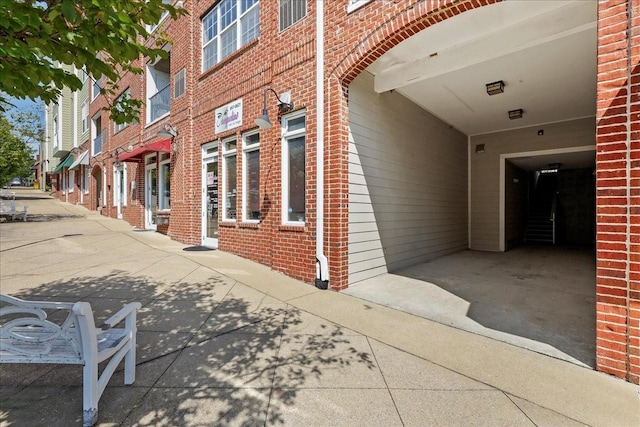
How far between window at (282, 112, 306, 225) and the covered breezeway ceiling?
68.1 inches

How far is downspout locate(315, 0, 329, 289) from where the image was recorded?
5.17 meters

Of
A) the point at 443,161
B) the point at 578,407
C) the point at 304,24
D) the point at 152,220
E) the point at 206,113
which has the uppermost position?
the point at 304,24

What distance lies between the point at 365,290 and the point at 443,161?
5287 mm

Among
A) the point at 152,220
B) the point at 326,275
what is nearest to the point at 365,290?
the point at 326,275

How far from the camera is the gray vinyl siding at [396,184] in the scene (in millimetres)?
5586

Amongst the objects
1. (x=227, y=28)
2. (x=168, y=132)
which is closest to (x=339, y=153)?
(x=227, y=28)

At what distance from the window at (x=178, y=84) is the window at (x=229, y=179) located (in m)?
3.13

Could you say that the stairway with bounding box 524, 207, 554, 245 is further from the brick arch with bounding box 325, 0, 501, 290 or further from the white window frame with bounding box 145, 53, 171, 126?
the white window frame with bounding box 145, 53, 171, 126

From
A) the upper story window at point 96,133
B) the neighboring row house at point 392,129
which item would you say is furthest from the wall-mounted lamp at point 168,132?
the upper story window at point 96,133

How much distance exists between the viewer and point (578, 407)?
226 cm

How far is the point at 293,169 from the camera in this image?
598 cm

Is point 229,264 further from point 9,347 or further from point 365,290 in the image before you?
point 9,347

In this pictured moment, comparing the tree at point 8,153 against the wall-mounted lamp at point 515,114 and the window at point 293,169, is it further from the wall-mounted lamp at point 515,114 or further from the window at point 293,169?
the wall-mounted lamp at point 515,114

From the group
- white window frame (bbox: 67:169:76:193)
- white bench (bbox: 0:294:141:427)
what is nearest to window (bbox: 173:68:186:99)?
white bench (bbox: 0:294:141:427)
